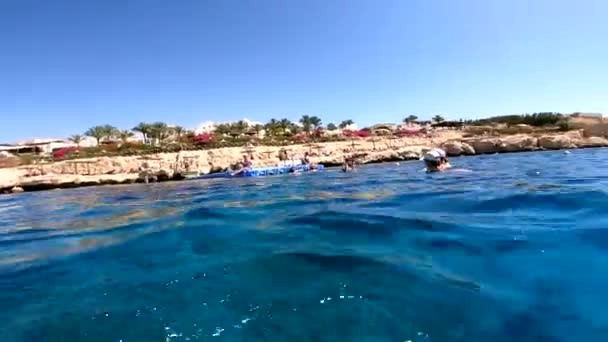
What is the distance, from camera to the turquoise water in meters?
3.28

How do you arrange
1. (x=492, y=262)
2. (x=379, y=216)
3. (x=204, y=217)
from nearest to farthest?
(x=492, y=262) < (x=379, y=216) < (x=204, y=217)

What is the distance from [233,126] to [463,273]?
46.0m

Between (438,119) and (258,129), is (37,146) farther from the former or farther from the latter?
(438,119)

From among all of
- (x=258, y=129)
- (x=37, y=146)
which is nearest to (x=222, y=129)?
(x=258, y=129)

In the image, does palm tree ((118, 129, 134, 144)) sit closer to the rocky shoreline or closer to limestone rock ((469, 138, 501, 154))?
the rocky shoreline

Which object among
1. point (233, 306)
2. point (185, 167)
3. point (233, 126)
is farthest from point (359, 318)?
point (233, 126)

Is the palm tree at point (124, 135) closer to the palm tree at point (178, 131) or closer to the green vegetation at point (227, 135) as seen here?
the green vegetation at point (227, 135)

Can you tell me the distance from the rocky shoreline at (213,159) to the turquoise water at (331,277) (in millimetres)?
20649

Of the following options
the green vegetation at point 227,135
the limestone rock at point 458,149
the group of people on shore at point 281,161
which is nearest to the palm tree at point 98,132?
the green vegetation at point 227,135

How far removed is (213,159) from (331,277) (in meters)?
27.0

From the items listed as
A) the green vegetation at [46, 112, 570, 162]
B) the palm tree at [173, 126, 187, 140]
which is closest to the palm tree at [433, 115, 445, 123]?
the green vegetation at [46, 112, 570, 162]

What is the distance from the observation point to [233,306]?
3.73 metres

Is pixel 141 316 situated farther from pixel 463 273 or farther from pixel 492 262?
pixel 492 262

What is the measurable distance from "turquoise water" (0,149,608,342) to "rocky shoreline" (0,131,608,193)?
20649mm
